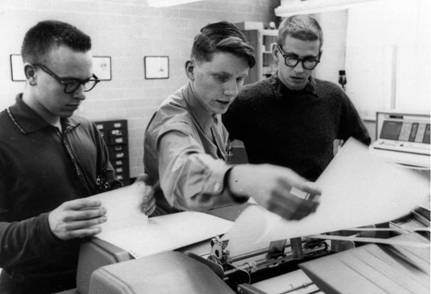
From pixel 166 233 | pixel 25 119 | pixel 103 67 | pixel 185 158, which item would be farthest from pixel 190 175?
pixel 103 67

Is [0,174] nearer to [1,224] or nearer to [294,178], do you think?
[1,224]

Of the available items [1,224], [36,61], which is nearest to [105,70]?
[36,61]

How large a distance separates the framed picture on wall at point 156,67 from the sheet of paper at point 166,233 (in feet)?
14.5

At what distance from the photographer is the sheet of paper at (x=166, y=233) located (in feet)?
3.38

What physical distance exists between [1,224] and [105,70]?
419 centimetres

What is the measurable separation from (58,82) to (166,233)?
26.1 inches

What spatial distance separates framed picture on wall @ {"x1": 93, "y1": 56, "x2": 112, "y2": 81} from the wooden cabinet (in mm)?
1674

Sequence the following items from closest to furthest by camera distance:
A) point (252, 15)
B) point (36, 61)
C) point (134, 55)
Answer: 1. point (36, 61)
2. point (134, 55)
3. point (252, 15)

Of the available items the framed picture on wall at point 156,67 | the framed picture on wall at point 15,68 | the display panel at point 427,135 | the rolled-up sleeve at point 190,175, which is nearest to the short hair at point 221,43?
the rolled-up sleeve at point 190,175

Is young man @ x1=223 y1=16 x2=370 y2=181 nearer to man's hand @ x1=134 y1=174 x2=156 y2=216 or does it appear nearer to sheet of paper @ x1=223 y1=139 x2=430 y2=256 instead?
man's hand @ x1=134 y1=174 x2=156 y2=216

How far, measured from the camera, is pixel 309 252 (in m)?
1.00

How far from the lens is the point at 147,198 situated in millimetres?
1259

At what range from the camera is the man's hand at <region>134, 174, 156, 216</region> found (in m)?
1.24

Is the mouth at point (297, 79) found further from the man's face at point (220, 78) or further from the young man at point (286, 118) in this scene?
the man's face at point (220, 78)
